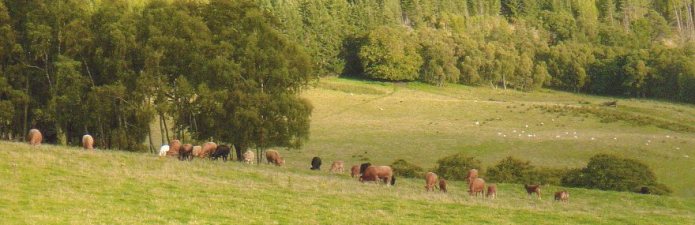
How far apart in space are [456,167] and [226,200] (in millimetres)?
26653

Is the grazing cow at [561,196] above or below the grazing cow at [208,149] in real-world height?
below

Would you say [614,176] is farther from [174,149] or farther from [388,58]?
[388,58]

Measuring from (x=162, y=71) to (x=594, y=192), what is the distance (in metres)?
28.9

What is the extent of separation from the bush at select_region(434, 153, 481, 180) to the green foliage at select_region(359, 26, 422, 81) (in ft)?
284

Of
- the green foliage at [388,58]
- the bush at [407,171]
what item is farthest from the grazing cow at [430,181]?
the green foliage at [388,58]

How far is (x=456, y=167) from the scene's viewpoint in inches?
1989

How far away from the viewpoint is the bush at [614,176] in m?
46.7

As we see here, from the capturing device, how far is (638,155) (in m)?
66.6

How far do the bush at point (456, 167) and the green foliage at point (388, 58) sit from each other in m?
86.6

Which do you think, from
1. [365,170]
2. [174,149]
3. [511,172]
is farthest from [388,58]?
[365,170]

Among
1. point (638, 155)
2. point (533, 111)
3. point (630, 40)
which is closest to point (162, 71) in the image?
point (638, 155)

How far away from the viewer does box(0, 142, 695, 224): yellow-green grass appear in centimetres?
2305

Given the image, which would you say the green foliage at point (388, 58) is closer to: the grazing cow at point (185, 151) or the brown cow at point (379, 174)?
the grazing cow at point (185, 151)

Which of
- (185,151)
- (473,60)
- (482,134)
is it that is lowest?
(482,134)
